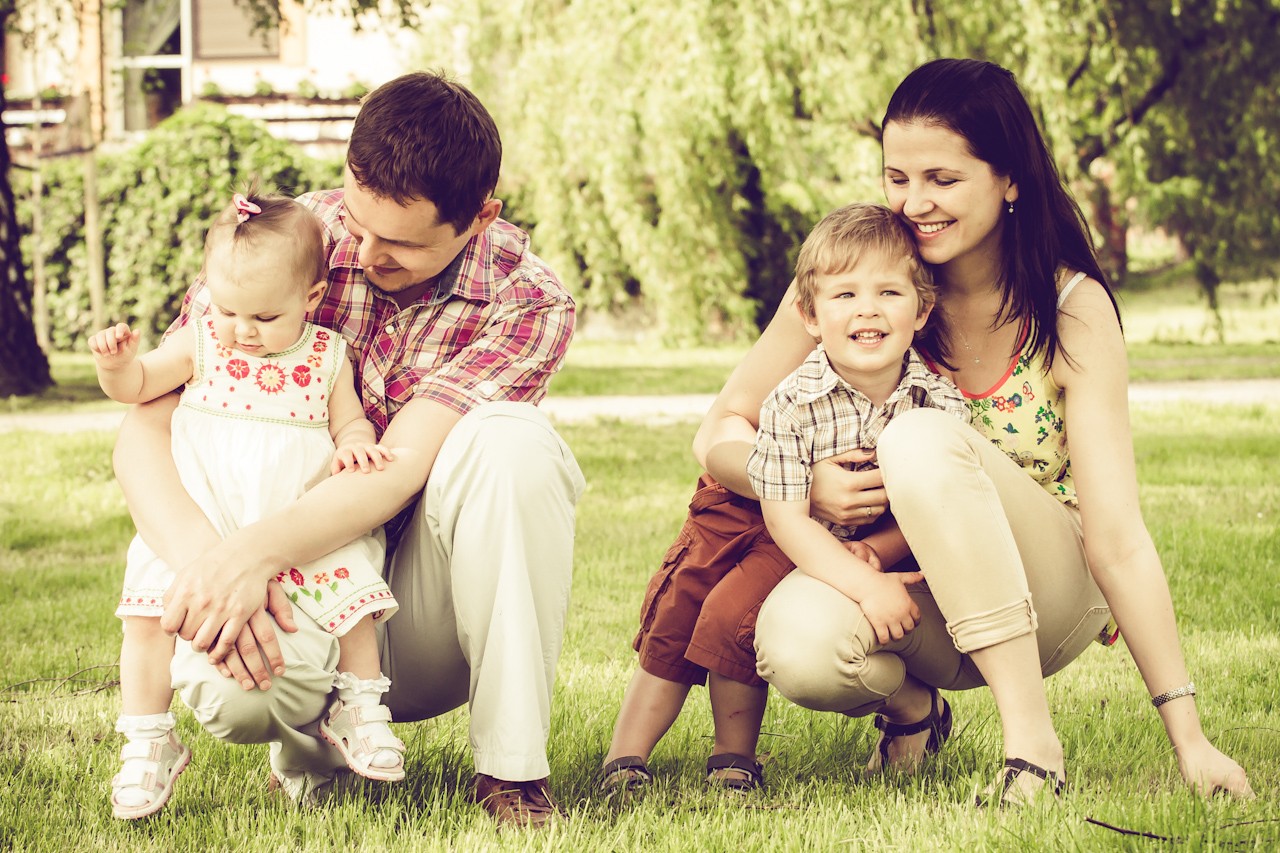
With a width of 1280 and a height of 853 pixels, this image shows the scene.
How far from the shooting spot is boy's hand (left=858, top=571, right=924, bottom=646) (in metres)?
2.32

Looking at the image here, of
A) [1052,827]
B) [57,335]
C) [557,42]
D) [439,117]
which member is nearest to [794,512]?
[1052,827]

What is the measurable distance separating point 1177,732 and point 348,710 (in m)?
1.41

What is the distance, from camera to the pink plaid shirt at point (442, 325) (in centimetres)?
250

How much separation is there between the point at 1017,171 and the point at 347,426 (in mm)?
1278

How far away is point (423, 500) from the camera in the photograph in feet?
7.55

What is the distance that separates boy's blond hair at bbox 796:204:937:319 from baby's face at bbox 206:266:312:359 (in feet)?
2.92

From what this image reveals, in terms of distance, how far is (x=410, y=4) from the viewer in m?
8.22

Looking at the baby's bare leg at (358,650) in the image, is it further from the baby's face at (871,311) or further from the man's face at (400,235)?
the baby's face at (871,311)

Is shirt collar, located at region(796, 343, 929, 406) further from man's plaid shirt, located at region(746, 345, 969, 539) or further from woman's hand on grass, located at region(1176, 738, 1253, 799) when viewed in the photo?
woman's hand on grass, located at region(1176, 738, 1253, 799)

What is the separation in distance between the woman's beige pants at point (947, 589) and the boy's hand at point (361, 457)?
711 millimetres

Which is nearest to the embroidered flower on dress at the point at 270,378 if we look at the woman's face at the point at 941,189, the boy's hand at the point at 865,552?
the boy's hand at the point at 865,552

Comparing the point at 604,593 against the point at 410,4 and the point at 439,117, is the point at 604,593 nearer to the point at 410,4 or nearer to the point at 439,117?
the point at 439,117

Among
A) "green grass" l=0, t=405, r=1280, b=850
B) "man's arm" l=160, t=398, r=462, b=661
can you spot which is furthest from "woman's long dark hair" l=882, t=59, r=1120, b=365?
"man's arm" l=160, t=398, r=462, b=661

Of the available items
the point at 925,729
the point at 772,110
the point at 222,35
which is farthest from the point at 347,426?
the point at 222,35
